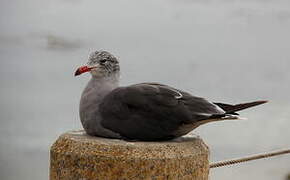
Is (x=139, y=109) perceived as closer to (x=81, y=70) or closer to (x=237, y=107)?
(x=81, y=70)

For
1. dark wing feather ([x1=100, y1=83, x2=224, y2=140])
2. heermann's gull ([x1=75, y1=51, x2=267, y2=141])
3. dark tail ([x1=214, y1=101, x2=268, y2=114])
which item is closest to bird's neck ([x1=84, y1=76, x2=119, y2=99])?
heermann's gull ([x1=75, y1=51, x2=267, y2=141])

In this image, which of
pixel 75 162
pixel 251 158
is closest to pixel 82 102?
pixel 75 162

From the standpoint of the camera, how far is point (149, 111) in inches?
149

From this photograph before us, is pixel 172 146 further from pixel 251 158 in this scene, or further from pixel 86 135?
pixel 251 158

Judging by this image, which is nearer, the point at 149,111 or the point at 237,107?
the point at 149,111

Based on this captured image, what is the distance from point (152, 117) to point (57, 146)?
66 cm

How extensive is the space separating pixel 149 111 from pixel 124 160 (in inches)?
14.9

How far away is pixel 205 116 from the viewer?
147 inches

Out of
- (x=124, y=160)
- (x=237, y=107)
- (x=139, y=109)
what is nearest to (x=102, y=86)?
(x=139, y=109)

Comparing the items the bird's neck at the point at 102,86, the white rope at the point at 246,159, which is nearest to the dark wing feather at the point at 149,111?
the bird's neck at the point at 102,86

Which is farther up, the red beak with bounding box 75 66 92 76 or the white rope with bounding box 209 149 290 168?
the red beak with bounding box 75 66 92 76

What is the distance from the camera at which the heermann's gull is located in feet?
12.4

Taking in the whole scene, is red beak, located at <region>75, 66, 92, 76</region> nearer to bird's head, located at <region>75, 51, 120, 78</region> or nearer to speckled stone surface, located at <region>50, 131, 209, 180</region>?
bird's head, located at <region>75, 51, 120, 78</region>

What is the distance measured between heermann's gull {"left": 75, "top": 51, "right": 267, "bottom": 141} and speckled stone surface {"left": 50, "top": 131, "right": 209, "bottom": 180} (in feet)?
0.31
